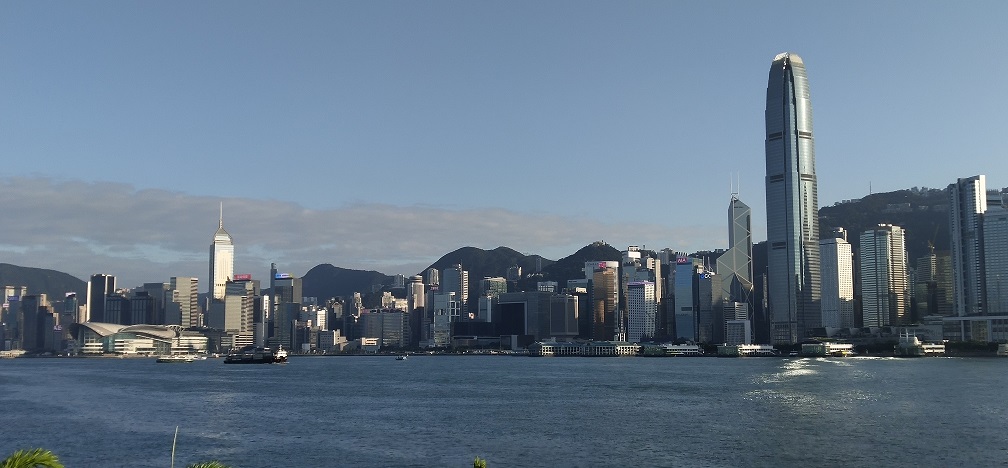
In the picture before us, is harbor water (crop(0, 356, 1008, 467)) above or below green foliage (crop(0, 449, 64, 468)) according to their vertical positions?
below

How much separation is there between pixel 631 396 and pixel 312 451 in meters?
60.7

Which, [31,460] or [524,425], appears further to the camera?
[524,425]

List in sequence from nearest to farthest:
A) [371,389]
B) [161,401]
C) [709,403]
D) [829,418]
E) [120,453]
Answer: [120,453], [829,418], [709,403], [161,401], [371,389]

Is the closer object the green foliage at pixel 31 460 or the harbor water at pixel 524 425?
the green foliage at pixel 31 460

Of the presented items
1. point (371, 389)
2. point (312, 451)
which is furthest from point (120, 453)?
point (371, 389)

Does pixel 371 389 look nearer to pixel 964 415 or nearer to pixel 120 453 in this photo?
pixel 120 453

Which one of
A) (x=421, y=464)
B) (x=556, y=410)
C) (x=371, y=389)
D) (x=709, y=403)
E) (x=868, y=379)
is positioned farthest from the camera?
(x=868, y=379)

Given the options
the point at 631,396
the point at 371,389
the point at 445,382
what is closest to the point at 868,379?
the point at 631,396

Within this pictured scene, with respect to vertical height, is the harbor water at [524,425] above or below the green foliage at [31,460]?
below

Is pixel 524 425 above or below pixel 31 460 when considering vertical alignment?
below

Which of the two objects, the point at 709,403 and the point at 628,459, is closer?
the point at 628,459

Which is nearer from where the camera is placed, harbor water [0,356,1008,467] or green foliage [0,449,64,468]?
green foliage [0,449,64,468]

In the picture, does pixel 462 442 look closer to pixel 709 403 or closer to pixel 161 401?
pixel 709 403

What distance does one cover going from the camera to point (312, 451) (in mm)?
71125
